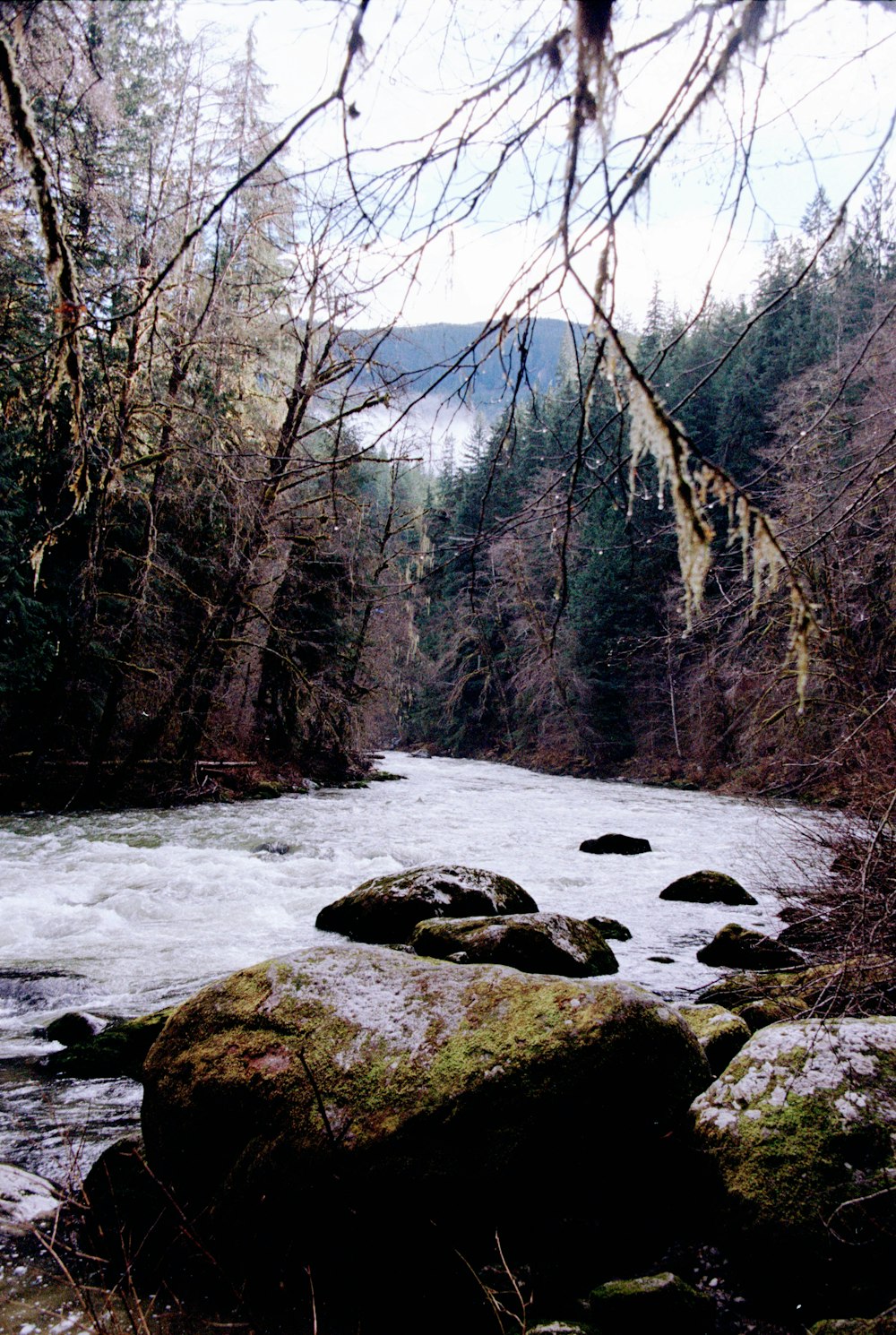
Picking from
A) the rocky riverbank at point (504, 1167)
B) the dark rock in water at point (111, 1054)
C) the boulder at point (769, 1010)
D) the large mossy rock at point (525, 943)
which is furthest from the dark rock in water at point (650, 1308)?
the large mossy rock at point (525, 943)

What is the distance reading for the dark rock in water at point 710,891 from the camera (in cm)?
939

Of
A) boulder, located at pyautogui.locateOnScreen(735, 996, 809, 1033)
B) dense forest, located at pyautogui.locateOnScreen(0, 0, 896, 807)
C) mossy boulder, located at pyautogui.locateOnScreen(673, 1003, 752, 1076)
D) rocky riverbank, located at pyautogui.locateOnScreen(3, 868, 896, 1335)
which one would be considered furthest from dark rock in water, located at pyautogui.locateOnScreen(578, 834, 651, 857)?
rocky riverbank, located at pyautogui.locateOnScreen(3, 868, 896, 1335)

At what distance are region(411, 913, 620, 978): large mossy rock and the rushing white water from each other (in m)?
0.49

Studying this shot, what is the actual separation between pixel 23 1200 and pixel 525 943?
3746 mm

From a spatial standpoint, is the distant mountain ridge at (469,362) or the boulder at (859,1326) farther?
the boulder at (859,1326)

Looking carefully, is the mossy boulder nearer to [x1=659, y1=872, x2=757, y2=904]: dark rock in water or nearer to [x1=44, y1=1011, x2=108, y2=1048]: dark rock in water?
[x1=44, y1=1011, x2=108, y2=1048]: dark rock in water

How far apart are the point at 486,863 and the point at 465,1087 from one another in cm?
828

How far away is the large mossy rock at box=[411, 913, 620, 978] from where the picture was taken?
236 inches

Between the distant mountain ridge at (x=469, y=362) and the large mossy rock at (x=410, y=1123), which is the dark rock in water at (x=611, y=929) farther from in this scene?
the distant mountain ridge at (x=469, y=362)

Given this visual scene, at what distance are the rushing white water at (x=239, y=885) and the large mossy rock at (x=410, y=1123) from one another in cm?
96

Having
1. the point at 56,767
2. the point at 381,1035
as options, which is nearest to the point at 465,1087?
the point at 381,1035

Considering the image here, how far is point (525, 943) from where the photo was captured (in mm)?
6125

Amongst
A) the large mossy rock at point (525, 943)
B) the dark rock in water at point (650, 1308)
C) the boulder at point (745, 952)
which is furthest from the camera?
the boulder at point (745, 952)

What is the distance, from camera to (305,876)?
10.3 metres
